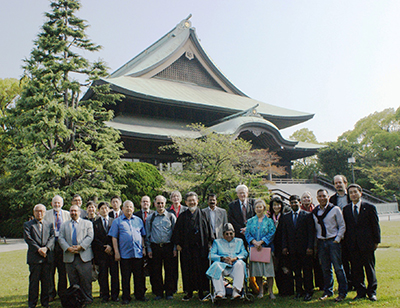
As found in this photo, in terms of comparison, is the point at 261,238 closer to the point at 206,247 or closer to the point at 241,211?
the point at 241,211

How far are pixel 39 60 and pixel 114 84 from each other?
4232 millimetres

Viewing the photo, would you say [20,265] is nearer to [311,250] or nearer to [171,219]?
[171,219]

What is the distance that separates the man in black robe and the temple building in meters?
11.3

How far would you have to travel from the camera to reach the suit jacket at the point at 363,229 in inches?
181

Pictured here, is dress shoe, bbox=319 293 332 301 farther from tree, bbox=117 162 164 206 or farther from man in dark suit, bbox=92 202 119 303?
tree, bbox=117 162 164 206

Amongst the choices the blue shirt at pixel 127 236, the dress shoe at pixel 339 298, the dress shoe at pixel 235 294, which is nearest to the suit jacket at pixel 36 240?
the blue shirt at pixel 127 236

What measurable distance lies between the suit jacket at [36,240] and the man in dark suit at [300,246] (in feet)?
11.6

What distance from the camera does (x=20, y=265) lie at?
8273 mm

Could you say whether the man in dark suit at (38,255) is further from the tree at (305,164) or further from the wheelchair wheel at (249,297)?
the tree at (305,164)

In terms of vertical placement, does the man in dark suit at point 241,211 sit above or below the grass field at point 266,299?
above

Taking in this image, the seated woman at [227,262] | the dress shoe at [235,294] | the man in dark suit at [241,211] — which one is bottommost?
the dress shoe at [235,294]

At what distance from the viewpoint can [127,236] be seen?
510 centimetres

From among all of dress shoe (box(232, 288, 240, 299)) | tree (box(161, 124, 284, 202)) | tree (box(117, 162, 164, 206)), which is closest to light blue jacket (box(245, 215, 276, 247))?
dress shoe (box(232, 288, 240, 299))

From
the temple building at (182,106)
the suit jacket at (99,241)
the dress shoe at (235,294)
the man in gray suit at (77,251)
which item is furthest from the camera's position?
the temple building at (182,106)
